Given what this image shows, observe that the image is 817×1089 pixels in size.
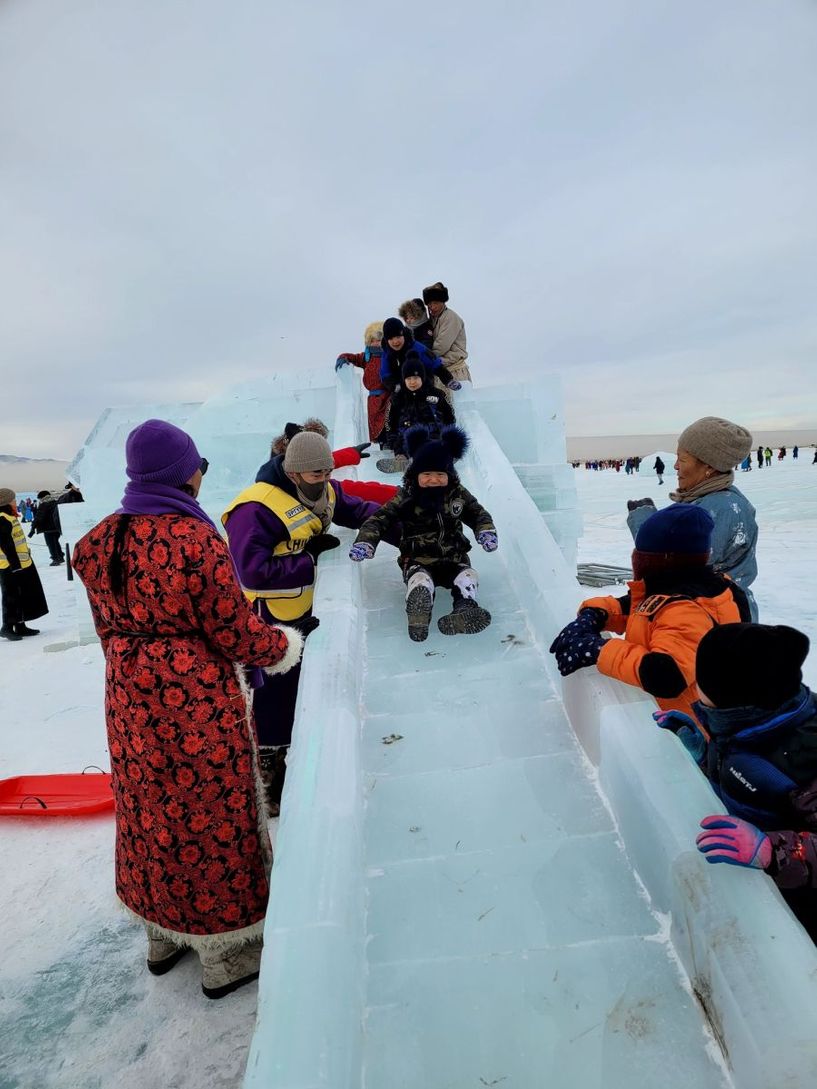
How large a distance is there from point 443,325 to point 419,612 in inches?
190

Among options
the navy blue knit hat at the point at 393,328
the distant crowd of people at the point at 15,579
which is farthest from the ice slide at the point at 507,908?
the distant crowd of people at the point at 15,579

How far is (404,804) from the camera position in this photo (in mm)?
2082

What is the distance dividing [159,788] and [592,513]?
55.1 feet

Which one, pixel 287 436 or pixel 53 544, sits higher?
pixel 287 436

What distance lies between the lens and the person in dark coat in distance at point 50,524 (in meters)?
12.8

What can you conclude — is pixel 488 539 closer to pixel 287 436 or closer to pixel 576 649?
pixel 576 649

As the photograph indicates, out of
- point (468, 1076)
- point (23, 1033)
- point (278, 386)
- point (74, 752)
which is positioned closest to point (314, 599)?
point (23, 1033)

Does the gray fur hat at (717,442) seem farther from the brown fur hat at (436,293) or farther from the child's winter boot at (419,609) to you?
the brown fur hat at (436,293)

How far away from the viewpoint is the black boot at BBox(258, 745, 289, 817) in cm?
301

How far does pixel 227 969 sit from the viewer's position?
2.03 metres

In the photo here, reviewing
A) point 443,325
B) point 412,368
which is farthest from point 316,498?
point 443,325

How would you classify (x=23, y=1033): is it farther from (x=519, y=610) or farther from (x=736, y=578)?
(x=736, y=578)

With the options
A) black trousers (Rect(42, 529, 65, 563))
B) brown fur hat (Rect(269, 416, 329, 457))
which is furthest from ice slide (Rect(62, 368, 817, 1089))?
black trousers (Rect(42, 529, 65, 563))

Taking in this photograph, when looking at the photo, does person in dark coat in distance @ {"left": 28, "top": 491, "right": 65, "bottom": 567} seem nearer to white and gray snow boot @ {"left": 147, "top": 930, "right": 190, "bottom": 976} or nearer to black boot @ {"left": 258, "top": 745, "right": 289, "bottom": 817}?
black boot @ {"left": 258, "top": 745, "right": 289, "bottom": 817}
